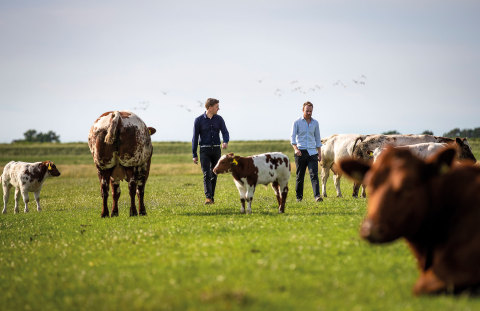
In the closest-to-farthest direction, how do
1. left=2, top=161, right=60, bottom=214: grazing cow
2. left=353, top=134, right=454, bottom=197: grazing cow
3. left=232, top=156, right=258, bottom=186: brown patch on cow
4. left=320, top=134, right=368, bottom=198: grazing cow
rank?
left=232, top=156, right=258, bottom=186: brown patch on cow
left=353, top=134, right=454, bottom=197: grazing cow
left=320, top=134, right=368, bottom=198: grazing cow
left=2, top=161, right=60, bottom=214: grazing cow

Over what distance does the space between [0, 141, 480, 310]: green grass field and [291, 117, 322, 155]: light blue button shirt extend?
18.2ft

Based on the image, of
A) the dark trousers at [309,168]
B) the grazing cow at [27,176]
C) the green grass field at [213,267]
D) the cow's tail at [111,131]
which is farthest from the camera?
the grazing cow at [27,176]

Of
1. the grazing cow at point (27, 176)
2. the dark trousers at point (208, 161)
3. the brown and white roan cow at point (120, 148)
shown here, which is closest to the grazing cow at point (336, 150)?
the dark trousers at point (208, 161)

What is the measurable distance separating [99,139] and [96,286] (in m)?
9.32

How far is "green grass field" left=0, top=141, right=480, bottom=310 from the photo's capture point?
5977mm

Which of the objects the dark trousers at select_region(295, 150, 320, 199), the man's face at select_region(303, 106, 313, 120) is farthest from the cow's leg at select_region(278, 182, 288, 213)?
the man's face at select_region(303, 106, 313, 120)

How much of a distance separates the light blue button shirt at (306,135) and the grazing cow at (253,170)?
12.7 feet

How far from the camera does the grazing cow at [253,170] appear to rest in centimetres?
1526

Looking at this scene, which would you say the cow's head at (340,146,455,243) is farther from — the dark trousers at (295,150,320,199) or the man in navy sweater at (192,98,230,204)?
the man in navy sweater at (192,98,230,204)

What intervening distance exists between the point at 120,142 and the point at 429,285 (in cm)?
1204

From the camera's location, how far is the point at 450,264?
18.6 ft

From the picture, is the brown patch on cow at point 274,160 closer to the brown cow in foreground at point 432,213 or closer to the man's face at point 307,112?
the man's face at point 307,112

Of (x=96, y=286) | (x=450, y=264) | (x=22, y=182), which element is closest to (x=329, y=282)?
(x=450, y=264)

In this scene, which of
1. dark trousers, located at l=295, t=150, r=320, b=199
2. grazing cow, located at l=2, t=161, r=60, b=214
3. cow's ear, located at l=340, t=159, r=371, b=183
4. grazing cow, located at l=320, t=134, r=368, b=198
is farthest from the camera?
grazing cow, located at l=2, t=161, r=60, b=214
